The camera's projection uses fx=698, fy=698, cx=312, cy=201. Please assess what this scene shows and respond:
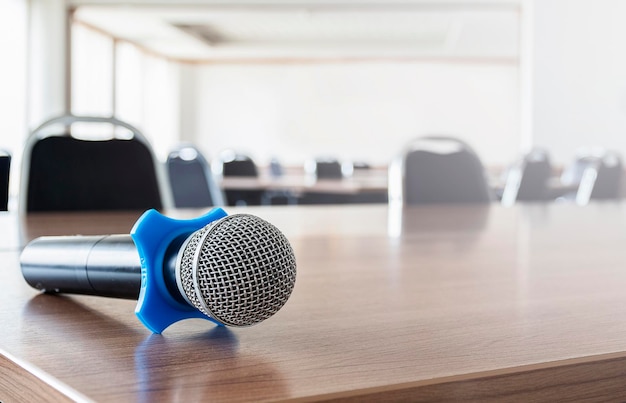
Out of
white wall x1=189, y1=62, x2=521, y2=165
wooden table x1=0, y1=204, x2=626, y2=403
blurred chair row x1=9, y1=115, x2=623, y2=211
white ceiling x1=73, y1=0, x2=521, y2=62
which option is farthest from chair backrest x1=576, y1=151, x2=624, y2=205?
white wall x1=189, y1=62, x2=521, y2=165

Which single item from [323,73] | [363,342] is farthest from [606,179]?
[323,73]

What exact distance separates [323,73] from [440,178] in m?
10.5

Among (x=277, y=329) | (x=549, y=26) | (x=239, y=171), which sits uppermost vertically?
(x=549, y=26)

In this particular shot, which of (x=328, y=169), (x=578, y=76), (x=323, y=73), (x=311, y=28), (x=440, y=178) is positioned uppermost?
(x=311, y=28)

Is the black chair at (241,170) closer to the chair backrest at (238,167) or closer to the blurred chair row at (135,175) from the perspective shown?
the chair backrest at (238,167)

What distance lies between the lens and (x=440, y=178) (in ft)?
8.30

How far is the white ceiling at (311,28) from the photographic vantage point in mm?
8188

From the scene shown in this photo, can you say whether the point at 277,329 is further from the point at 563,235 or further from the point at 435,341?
the point at 563,235

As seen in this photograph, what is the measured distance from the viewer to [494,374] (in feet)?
1.09

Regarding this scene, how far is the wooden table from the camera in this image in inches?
12.7

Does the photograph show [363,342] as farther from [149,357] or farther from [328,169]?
[328,169]

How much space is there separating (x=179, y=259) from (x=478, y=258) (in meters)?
0.51

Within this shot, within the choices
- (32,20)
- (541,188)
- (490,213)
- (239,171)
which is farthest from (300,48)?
(490,213)

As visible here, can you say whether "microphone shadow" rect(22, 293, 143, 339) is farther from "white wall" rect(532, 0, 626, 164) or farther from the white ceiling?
the white ceiling
